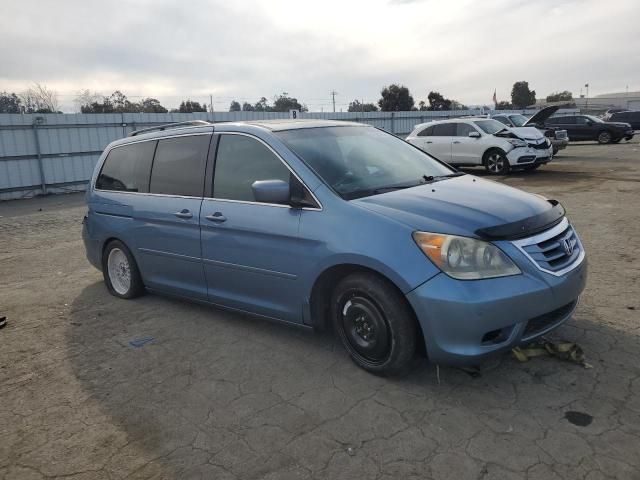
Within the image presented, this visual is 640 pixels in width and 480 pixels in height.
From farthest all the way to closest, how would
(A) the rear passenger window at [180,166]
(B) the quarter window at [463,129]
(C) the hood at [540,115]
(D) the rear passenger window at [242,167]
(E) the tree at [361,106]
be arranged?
(E) the tree at [361,106] → (C) the hood at [540,115] → (B) the quarter window at [463,129] → (A) the rear passenger window at [180,166] → (D) the rear passenger window at [242,167]

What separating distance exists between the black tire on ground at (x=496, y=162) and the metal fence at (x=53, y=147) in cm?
1121

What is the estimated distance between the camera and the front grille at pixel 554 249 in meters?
3.15

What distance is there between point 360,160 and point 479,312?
1667 millimetres

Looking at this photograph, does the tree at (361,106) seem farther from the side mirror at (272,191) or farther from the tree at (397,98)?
the side mirror at (272,191)

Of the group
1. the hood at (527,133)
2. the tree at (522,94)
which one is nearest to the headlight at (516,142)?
the hood at (527,133)

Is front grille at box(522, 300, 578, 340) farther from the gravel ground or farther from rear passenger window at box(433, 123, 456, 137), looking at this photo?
rear passenger window at box(433, 123, 456, 137)

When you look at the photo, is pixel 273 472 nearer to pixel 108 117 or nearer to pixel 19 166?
pixel 19 166

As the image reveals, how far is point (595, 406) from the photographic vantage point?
2.99 meters

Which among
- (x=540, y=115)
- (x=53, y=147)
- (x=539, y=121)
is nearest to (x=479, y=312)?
(x=53, y=147)

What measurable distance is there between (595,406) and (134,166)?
4438 millimetres

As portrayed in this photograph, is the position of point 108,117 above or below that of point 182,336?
above

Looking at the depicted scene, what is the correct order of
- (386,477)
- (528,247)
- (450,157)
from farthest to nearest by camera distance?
(450,157), (528,247), (386,477)

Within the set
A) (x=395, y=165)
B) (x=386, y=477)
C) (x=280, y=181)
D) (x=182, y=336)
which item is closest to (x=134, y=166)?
(x=182, y=336)

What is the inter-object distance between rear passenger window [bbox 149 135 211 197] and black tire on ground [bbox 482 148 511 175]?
11992 mm
